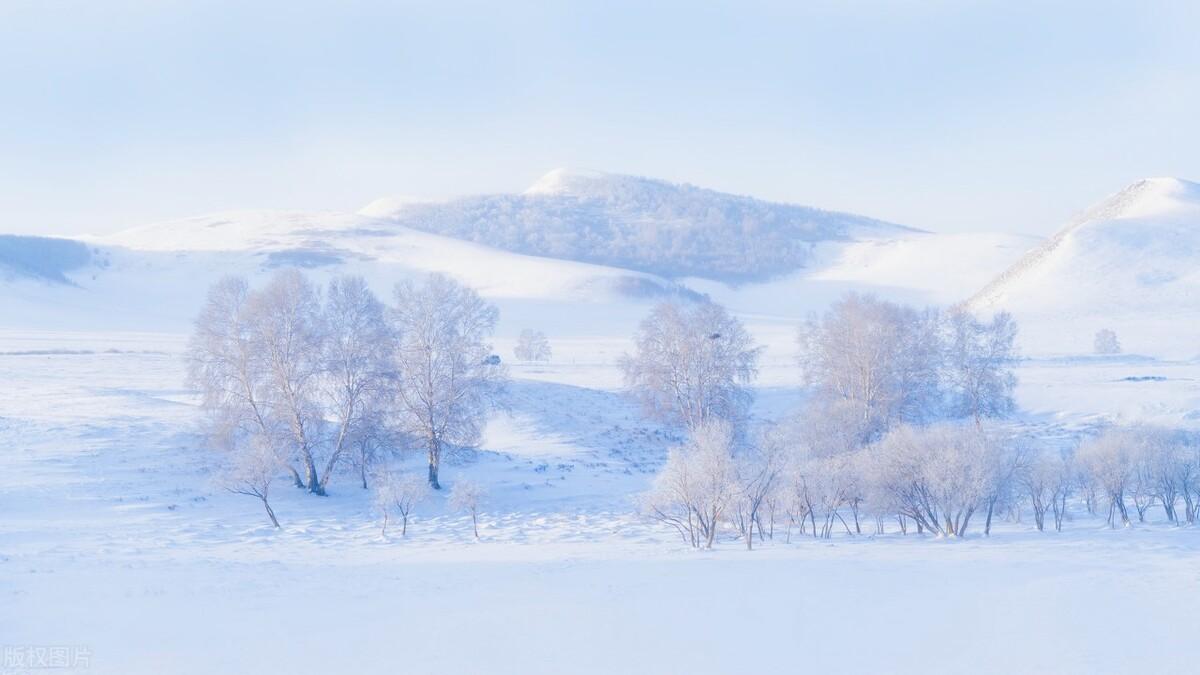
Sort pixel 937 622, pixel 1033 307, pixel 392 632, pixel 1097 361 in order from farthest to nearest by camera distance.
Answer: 1. pixel 1033 307
2. pixel 1097 361
3. pixel 937 622
4. pixel 392 632

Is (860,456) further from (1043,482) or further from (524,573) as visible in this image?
(524,573)

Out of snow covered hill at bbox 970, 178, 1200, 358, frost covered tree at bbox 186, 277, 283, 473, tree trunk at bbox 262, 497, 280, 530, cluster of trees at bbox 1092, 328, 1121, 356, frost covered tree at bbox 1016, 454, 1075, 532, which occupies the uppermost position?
snow covered hill at bbox 970, 178, 1200, 358

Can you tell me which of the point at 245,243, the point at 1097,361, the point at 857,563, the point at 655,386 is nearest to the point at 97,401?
the point at 655,386

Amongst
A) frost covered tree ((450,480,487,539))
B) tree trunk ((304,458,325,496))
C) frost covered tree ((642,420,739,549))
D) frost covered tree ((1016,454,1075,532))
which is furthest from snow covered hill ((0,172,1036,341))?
tree trunk ((304,458,325,496))

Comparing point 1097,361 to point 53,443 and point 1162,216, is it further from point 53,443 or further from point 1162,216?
point 1162,216

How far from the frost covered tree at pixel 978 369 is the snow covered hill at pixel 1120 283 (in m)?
25.0

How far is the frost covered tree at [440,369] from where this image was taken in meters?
32.3

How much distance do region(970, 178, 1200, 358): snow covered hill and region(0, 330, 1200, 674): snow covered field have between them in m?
53.5

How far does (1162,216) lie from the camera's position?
408ft

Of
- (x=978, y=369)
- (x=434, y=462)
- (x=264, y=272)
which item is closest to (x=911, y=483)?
(x=434, y=462)

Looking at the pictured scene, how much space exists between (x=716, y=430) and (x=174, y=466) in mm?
16618

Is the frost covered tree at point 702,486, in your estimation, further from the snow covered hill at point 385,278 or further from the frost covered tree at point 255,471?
the snow covered hill at point 385,278

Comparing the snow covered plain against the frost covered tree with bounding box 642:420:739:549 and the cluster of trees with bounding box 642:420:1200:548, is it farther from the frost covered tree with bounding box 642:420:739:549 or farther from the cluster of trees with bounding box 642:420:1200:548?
the cluster of trees with bounding box 642:420:1200:548

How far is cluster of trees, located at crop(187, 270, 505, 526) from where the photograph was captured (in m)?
29.5
